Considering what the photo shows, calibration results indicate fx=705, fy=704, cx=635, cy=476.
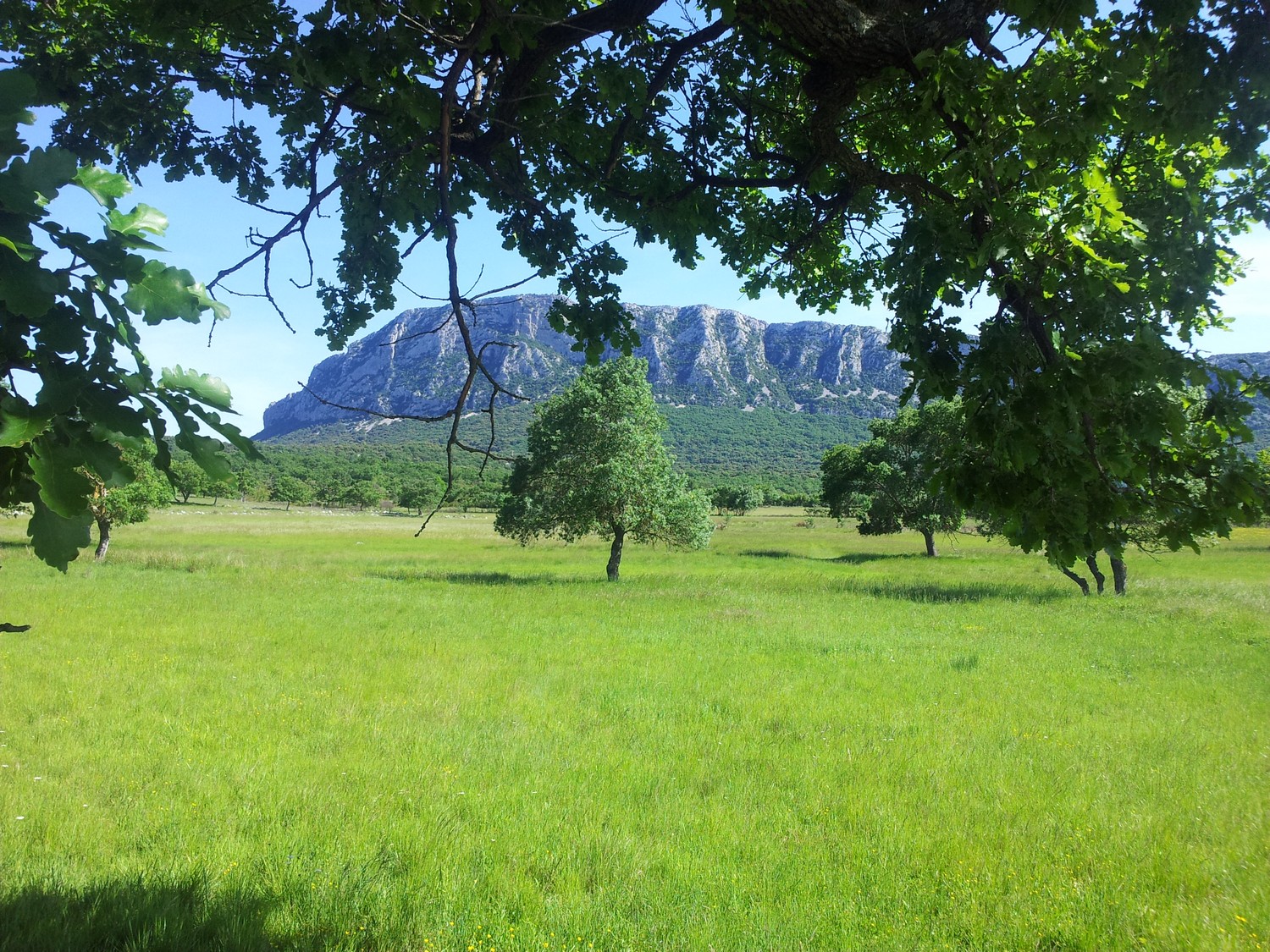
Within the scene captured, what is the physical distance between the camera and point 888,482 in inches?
1647

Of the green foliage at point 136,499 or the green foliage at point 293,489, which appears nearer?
the green foliage at point 136,499

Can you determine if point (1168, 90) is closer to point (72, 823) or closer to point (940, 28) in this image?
point (940, 28)

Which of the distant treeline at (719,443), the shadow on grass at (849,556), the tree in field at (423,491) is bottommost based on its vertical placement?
the shadow on grass at (849,556)

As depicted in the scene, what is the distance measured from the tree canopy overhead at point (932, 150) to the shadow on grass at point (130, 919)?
3.47m

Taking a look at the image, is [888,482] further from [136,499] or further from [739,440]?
[739,440]

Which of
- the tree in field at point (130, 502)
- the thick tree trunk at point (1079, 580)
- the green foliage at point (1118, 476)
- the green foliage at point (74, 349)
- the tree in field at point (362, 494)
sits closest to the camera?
the green foliage at point (74, 349)

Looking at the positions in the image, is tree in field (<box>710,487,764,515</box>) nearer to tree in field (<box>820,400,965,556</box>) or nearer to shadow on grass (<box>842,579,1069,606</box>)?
tree in field (<box>820,400,965,556</box>)

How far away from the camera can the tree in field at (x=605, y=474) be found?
89.2 ft

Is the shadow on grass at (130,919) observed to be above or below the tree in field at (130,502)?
below

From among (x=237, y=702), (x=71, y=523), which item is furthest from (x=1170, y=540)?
(x=237, y=702)

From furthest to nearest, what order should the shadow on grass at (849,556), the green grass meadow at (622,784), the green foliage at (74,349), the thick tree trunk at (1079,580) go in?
the shadow on grass at (849,556), the thick tree trunk at (1079,580), the green grass meadow at (622,784), the green foliage at (74,349)

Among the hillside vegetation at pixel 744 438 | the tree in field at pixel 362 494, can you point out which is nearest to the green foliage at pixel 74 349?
the tree in field at pixel 362 494

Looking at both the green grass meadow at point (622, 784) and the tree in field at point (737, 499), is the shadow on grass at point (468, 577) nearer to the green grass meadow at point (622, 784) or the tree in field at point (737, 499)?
the green grass meadow at point (622, 784)

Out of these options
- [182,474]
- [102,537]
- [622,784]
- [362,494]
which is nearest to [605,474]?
[622,784]
